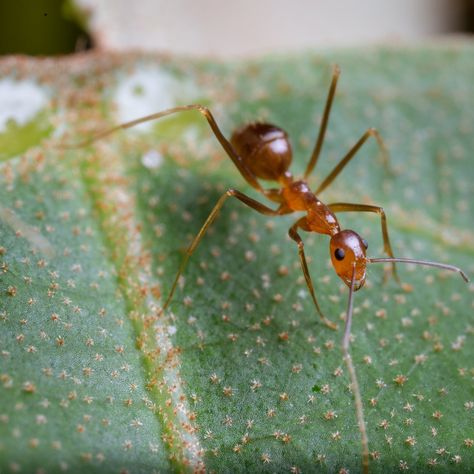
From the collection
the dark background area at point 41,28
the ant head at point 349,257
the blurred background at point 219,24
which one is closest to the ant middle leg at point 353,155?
the ant head at point 349,257

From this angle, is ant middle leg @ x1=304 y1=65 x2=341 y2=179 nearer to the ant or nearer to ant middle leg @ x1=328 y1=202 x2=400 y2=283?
the ant

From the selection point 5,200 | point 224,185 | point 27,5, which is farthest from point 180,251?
point 27,5

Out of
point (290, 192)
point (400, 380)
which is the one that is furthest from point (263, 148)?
point (400, 380)

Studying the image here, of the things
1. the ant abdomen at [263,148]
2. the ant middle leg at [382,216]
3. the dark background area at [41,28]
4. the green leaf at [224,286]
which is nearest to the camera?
the green leaf at [224,286]

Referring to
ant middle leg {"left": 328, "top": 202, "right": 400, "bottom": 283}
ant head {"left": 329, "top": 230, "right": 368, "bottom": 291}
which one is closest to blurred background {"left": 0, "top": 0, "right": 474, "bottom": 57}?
ant middle leg {"left": 328, "top": 202, "right": 400, "bottom": 283}

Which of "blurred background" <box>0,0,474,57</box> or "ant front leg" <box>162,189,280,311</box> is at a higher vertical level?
"blurred background" <box>0,0,474,57</box>

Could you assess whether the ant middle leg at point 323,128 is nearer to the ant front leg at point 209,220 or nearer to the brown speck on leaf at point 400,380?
the ant front leg at point 209,220

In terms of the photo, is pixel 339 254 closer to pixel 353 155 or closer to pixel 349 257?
pixel 349 257
